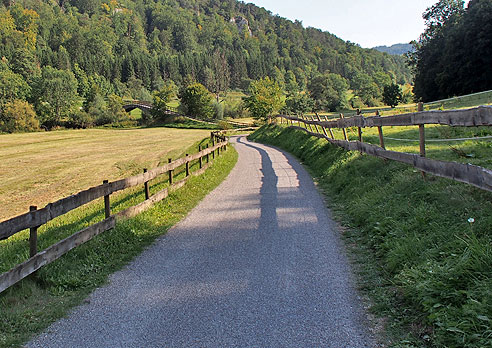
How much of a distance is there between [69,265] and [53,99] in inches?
4089

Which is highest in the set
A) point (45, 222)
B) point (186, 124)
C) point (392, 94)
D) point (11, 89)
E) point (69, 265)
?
point (11, 89)

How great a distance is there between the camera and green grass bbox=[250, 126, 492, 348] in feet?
10.9

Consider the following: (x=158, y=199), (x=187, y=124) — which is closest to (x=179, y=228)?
(x=158, y=199)

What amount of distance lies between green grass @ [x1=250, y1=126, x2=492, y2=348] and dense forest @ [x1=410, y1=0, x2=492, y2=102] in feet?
143

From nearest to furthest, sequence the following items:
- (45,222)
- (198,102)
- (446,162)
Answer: (45,222) < (446,162) < (198,102)

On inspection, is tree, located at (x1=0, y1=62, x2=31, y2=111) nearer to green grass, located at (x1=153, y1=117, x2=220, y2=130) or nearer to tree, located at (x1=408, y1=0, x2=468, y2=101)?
green grass, located at (x1=153, y1=117, x2=220, y2=130)

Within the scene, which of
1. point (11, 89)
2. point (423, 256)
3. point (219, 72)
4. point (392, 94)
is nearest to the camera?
point (423, 256)

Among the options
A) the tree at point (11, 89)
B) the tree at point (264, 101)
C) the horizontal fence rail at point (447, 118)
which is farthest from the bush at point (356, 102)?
the horizontal fence rail at point (447, 118)

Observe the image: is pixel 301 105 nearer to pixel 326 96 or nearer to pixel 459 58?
pixel 326 96

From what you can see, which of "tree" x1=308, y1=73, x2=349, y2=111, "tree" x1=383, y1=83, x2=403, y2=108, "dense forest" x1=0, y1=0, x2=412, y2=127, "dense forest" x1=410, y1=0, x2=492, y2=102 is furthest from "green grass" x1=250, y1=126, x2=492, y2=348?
"tree" x1=308, y1=73, x2=349, y2=111

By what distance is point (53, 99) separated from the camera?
97.2 meters

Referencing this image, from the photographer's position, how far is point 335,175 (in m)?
12.0

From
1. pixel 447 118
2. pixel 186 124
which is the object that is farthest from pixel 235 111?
pixel 447 118

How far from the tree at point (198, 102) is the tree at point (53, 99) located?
29.5 m
